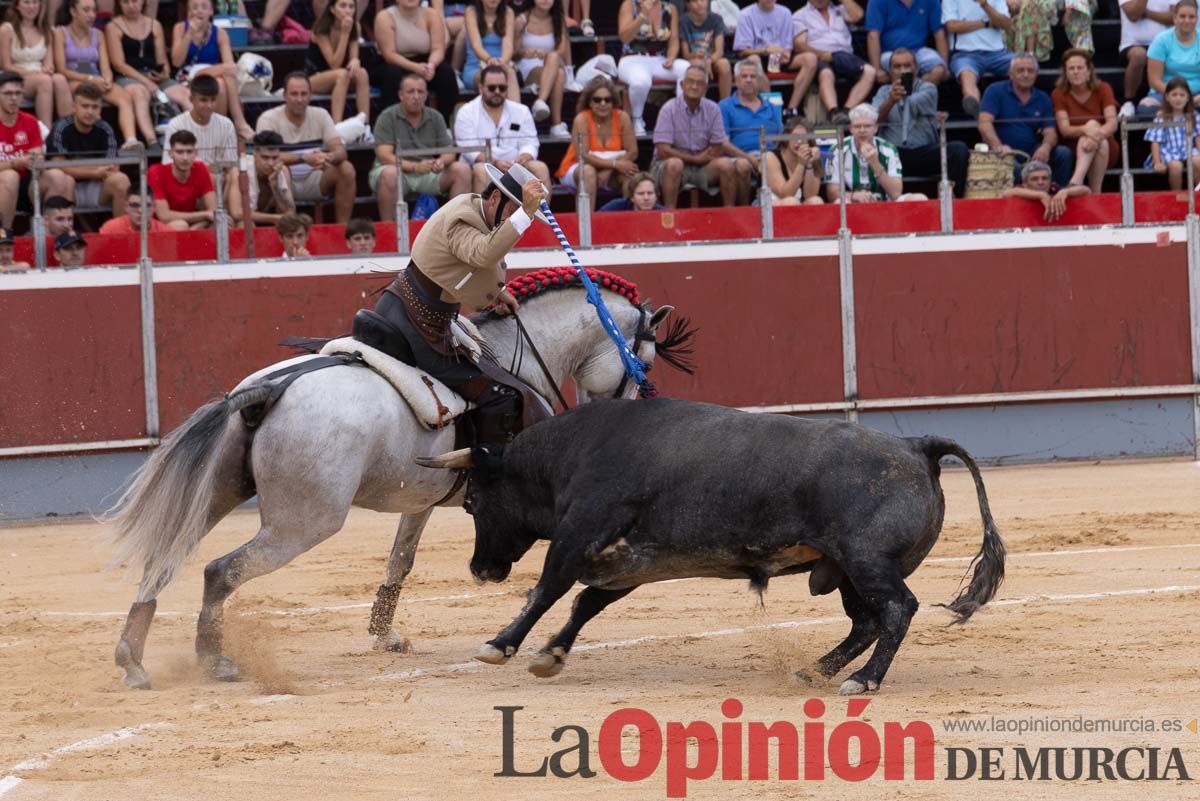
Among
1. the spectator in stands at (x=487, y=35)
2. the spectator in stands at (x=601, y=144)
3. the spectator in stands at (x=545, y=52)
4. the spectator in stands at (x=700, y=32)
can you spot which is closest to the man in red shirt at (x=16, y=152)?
the spectator in stands at (x=487, y=35)

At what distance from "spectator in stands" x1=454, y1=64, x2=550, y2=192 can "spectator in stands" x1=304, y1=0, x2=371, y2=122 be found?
0.86 m

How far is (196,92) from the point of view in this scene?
12.1m

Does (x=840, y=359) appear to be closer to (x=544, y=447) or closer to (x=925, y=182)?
(x=925, y=182)

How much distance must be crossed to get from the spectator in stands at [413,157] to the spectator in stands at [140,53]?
1550mm

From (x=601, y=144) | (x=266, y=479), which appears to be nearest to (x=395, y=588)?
(x=266, y=479)

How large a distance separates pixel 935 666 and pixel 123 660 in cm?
292

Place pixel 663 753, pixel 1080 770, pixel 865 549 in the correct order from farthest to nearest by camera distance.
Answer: pixel 865 549 → pixel 663 753 → pixel 1080 770

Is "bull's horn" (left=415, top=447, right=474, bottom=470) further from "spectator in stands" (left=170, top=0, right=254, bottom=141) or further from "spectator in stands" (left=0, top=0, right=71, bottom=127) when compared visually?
"spectator in stands" (left=0, top=0, right=71, bottom=127)

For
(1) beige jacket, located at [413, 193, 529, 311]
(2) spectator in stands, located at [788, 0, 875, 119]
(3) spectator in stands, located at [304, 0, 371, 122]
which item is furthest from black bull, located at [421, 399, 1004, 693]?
(2) spectator in stands, located at [788, 0, 875, 119]

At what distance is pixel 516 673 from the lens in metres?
6.40

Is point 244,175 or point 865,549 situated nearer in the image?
point 865,549

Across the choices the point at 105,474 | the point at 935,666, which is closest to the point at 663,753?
the point at 935,666

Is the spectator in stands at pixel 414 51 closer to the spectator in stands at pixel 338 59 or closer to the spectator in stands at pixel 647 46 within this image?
the spectator in stands at pixel 338 59

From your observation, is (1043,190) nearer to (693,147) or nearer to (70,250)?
(693,147)
